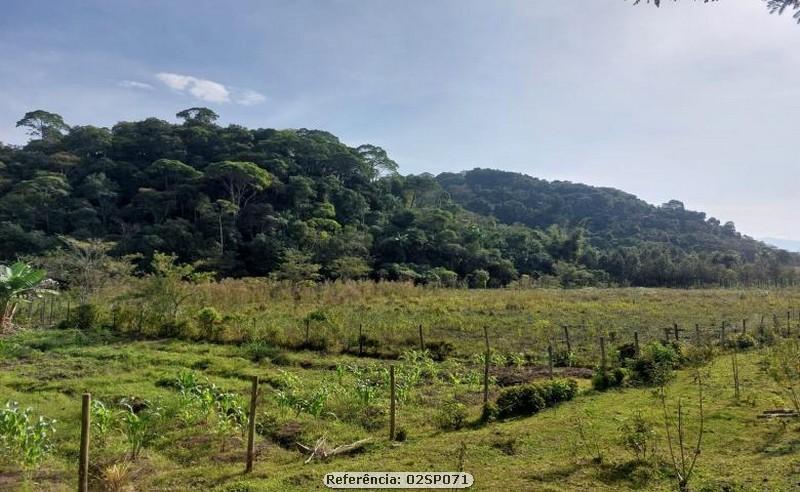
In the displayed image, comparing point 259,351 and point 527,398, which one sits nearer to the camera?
point 527,398

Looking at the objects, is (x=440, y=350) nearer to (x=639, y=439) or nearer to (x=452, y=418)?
(x=452, y=418)

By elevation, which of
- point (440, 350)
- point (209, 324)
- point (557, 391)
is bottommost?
point (440, 350)

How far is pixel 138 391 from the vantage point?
27.6 feet

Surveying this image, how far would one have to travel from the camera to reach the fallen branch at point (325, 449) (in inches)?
219

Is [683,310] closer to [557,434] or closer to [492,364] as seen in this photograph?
[492,364]

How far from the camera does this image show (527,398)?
751 centimetres

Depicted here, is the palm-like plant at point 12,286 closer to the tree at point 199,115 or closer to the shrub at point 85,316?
the shrub at point 85,316

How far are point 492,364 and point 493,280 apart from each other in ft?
107

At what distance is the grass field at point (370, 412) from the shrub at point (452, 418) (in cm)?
4

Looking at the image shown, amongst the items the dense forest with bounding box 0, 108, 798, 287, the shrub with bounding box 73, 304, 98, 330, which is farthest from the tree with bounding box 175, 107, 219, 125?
the shrub with bounding box 73, 304, 98, 330

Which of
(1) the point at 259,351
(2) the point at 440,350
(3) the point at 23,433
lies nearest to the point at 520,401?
(2) the point at 440,350

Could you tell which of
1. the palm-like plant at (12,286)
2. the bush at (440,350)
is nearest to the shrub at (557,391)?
the bush at (440,350)

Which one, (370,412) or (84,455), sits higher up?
(84,455)

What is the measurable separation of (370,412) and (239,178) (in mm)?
36613
